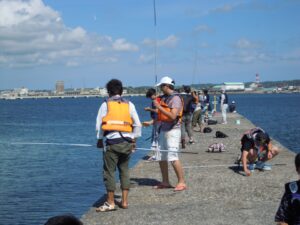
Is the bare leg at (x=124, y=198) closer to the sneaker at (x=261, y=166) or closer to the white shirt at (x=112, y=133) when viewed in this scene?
the white shirt at (x=112, y=133)

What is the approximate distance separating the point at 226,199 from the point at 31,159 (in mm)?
14214

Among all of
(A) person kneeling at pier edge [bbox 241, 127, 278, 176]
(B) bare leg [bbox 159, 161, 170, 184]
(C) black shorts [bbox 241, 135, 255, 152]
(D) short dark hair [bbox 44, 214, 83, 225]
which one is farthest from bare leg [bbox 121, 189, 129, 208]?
(D) short dark hair [bbox 44, 214, 83, 225]

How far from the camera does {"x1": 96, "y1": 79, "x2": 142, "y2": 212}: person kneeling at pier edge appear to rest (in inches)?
282

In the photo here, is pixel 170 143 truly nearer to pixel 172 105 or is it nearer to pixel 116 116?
pixel 172 105

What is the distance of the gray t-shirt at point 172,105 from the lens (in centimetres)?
838

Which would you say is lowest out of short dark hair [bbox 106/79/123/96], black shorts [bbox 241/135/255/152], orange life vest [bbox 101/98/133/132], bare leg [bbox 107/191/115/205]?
bare leg [bbox 107/191/115/205]

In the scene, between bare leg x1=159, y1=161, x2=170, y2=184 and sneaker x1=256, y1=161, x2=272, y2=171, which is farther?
sneaker x1=256, y1=161, x2=272, y2=171

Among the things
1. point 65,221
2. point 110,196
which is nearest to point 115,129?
point 110,196

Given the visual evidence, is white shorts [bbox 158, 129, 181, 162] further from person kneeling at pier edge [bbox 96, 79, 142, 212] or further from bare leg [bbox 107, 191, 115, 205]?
bare leg [bbox 107, 191, 115, 205]

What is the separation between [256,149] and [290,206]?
19.7 ft

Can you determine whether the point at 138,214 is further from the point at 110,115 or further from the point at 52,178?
the point at 52,178

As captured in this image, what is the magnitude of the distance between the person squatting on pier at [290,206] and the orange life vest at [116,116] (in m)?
3.27

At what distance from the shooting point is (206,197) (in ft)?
27.3

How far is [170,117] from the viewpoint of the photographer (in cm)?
827
